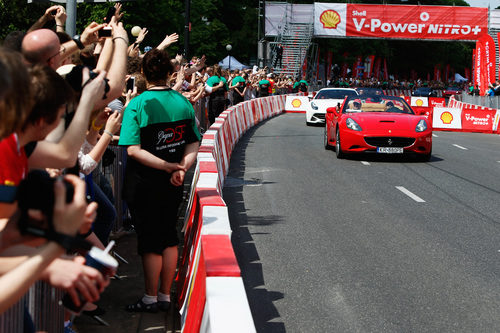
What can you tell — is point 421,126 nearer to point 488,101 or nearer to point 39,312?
point 39,312

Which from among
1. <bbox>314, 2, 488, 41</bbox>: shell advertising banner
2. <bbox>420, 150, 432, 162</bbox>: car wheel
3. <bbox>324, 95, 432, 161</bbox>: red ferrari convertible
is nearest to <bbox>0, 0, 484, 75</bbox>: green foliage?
<bbox>314, 2, 488, 41</bbox>: shell advertising banner

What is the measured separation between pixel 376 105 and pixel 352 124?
1470mm

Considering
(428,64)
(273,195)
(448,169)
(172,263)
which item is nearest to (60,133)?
(172,263)

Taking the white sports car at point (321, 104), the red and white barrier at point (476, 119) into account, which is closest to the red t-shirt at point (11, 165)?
the white sports car at point (321, 104)

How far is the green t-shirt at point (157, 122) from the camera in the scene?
572 centimetres

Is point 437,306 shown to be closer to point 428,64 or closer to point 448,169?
point 448,169

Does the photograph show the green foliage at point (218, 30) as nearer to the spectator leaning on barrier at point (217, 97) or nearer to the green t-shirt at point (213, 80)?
the spectator leaning on barrier at point (217, 97)

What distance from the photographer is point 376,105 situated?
669 inches

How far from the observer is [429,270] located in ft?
23.0

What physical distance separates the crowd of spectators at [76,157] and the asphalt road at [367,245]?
47.1 inches

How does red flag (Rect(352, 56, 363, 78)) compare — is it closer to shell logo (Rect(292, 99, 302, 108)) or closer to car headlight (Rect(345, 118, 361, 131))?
shell logo (Rect(292, 99, 302, 108))

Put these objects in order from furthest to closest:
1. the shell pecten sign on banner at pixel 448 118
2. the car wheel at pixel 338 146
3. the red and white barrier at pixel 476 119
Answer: the shell pecten sign on banner at pixel 448 118
the red and white barrier at pixel 476 119
the car wheel at pixel 338 146

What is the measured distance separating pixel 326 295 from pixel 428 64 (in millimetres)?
91002

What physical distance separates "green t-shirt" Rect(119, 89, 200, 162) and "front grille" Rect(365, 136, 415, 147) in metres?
10.1
